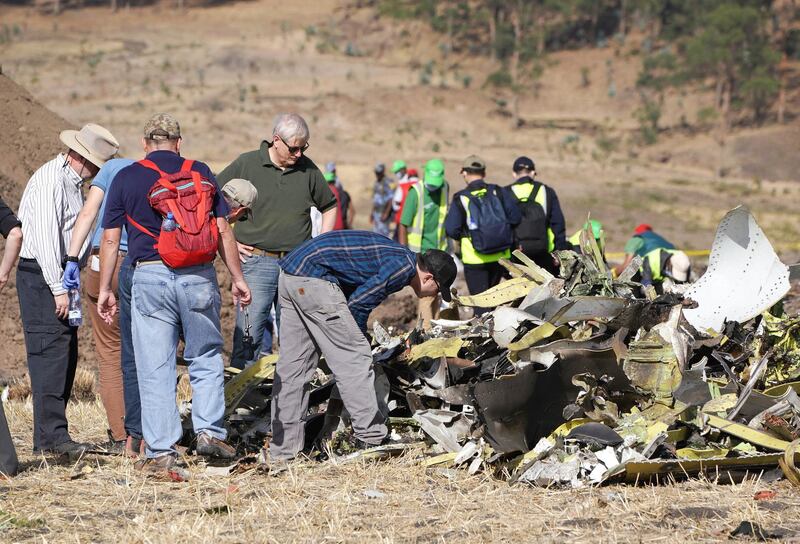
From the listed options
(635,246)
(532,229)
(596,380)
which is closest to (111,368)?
(596,380)

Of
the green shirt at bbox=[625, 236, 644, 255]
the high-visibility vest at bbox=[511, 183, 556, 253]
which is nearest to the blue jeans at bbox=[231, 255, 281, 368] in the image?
the high-visibility vest at bbox=[511, 183, 556, 253]

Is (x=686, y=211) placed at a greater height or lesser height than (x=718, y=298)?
lesser

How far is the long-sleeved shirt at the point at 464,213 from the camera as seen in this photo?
9.05 m

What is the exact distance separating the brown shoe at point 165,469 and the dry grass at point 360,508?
6 cm

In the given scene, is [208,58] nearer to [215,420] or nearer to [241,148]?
[241,148]

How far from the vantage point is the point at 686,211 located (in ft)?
98.8

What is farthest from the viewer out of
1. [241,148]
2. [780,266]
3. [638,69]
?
[638,69]

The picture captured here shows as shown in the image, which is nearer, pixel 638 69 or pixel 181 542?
pixel 181 542

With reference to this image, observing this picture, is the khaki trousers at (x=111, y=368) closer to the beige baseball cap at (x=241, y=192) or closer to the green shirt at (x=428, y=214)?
the beige baseball cap at (x=241, y=192)

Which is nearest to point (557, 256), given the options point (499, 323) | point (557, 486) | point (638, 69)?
point (499, 323)

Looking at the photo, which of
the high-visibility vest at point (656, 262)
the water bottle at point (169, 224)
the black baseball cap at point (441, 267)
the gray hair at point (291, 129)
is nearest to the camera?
the water bottle at point (169, 224)

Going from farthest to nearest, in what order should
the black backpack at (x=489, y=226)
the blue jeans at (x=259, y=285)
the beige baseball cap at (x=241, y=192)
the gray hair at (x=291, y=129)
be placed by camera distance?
the black backpack at (x=489, y=226) < the blue jeans at (x=259, y=285) < the gray hair at (x=291, y=129) < the beige baseball cap at (x=241, y=192)

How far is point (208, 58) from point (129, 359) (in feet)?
146

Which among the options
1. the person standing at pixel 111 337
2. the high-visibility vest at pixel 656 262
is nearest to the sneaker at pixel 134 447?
the person standing at pixel 111 337
